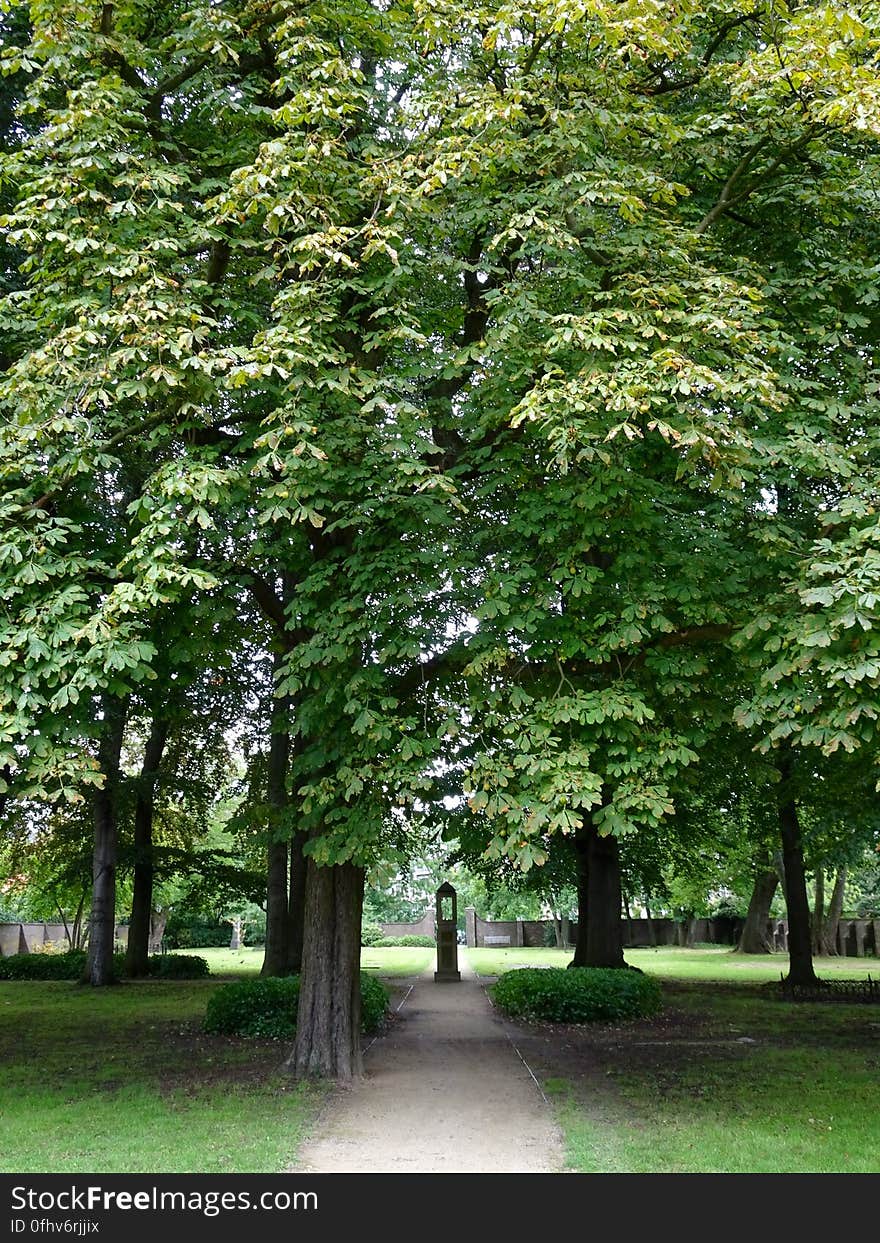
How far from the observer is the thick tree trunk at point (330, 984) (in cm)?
969

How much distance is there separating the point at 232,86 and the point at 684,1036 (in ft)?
42.0

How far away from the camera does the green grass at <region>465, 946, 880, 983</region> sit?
24244mm

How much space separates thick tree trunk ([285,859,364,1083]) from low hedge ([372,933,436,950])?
35.7 m

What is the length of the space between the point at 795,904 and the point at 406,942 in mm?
29280

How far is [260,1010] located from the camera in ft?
41.5

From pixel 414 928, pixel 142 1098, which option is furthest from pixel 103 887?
pixel 414 928

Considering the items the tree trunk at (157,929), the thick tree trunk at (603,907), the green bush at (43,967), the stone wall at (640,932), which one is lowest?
the stone wall at (640,932)

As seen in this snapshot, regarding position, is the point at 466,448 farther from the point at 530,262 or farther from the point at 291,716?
the point at 291,716

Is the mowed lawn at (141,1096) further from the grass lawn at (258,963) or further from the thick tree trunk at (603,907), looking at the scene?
the grass lawn at (258,963)

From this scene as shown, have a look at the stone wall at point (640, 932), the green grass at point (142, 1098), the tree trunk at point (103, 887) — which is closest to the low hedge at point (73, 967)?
the tree trunk at point (103, 887)

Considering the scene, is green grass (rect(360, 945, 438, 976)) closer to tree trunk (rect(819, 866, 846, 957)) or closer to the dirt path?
the dirt path

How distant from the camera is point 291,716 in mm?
8938

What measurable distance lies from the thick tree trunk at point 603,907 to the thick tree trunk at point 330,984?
897 cm
